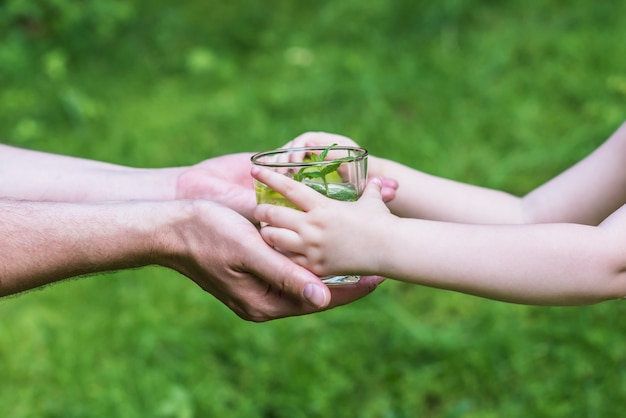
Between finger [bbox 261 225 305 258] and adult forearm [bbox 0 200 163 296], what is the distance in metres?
0.37

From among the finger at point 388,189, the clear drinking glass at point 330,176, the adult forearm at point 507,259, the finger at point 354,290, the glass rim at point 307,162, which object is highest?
the glass rim at point 307,162

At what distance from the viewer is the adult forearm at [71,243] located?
1.93m

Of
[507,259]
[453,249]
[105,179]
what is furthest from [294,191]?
[105,179]

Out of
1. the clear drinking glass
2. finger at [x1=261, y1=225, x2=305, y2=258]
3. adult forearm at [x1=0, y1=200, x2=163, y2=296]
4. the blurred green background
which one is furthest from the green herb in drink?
the blurred green background

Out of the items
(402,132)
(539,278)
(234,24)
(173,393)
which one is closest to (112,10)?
(234,24)

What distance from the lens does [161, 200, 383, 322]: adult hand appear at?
1.72 meters

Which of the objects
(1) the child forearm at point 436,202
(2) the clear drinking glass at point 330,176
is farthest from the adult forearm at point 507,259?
(1) the child forearm at point 436,202

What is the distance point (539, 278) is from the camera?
5.35ft

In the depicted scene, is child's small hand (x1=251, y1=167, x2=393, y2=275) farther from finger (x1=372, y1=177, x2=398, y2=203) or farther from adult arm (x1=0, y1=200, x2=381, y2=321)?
Answer: finger (x1=372, y1=177, x2=398, y2=203)

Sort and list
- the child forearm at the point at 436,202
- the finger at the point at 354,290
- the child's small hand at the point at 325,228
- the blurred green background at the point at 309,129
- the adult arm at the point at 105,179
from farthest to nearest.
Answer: the blurred green background at the point at 309,129 < the adult arm at the point at 105,179 < the child forearm at the point at 436,202 < the finger at the point at 354,290 < the child's small hand at the point at 325,228

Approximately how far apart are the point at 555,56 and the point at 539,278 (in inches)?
119

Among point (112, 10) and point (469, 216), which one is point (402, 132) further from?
point (112, 10)

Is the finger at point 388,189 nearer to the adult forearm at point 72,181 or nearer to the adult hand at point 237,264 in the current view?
the adult hand at point 237,264

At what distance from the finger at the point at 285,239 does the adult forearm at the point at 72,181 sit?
678mm
